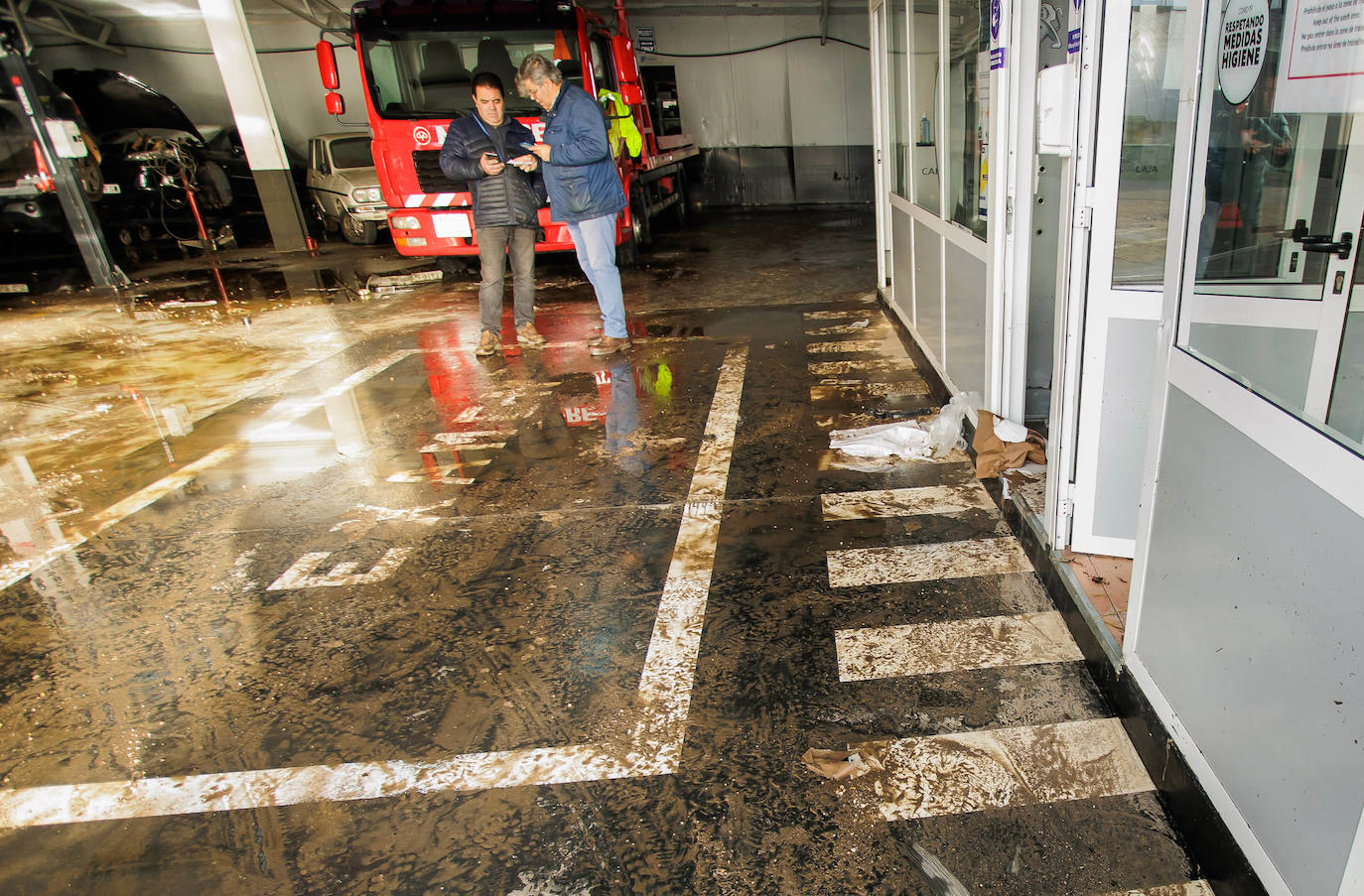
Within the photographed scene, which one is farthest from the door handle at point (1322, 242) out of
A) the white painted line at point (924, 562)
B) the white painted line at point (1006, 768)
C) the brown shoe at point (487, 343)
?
the brown shoe at point (487, 343)

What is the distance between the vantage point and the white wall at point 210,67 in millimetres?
15742

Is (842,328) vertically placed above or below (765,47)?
below

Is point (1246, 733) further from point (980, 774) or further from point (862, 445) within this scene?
point (862, 445)

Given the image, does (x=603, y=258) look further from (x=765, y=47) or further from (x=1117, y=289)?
(x=765, y=47)

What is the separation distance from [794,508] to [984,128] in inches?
76.8

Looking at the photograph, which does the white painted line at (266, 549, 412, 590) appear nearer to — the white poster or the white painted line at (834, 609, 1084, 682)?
the white painted line at (834, 609, 1084, 682)

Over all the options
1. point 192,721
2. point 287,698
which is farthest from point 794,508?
point 192,721

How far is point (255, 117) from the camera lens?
38.6ft

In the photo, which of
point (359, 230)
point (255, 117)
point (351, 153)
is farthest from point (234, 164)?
point (359, 230)

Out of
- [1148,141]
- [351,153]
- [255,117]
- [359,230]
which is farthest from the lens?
[359,230]

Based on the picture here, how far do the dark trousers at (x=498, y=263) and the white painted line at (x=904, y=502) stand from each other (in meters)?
3.65

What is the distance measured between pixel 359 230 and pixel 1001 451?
12686 millimetres

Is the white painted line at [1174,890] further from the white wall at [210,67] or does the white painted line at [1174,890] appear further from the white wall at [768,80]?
the white wall at [210,67]

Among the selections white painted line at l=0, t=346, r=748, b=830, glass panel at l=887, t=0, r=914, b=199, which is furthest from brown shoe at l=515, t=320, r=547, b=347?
white painted line at l=0, t=346, r=748, b=830
